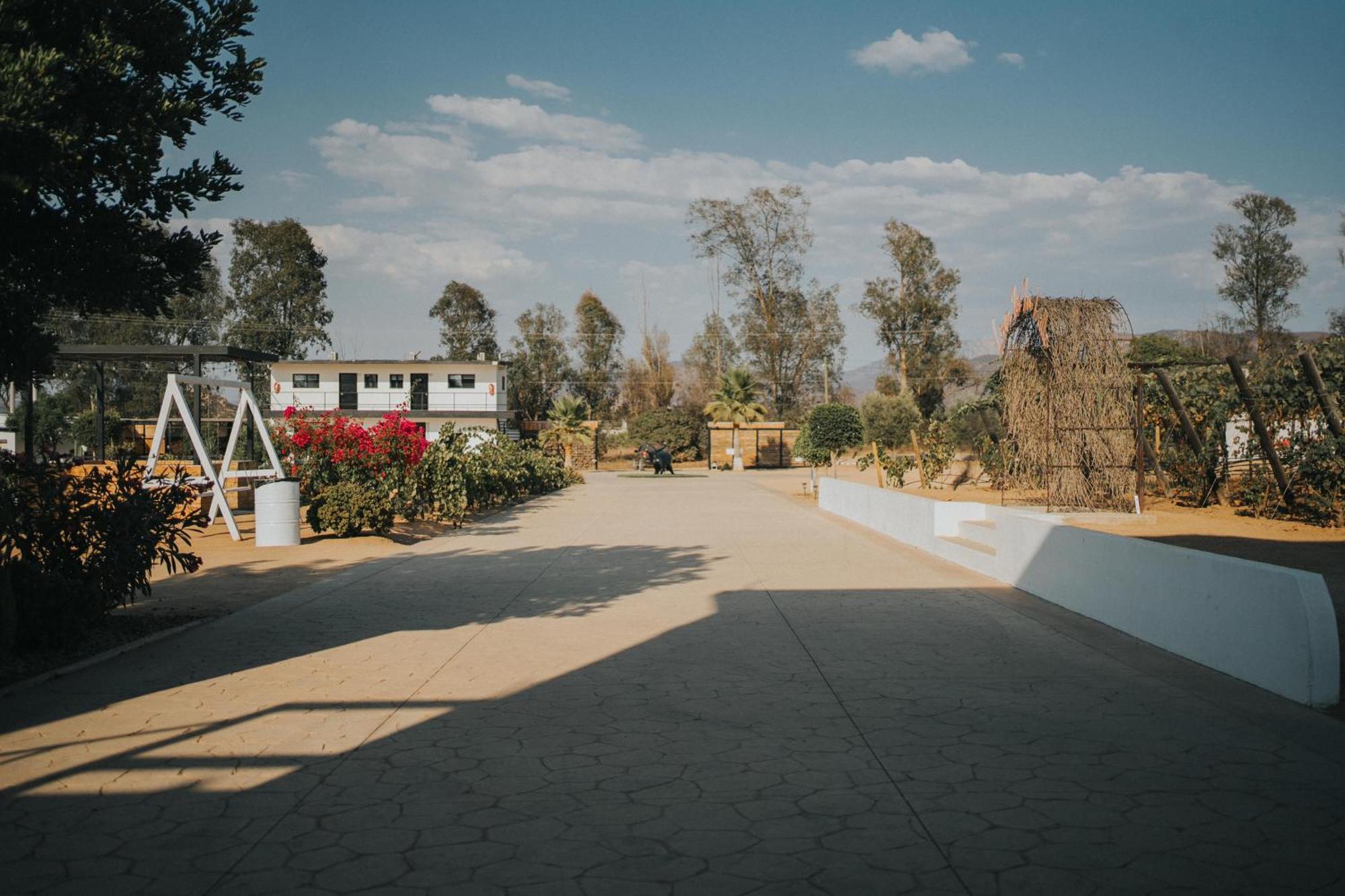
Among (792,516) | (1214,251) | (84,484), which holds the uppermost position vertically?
(1214,251)

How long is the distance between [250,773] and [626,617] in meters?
4.72

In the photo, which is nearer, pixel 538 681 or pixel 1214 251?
pixel 538 681

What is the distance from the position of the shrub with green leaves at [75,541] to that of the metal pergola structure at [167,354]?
396 inches

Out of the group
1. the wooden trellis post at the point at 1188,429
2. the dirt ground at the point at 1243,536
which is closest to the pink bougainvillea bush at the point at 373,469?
the dirt ground at the point at 1243,536

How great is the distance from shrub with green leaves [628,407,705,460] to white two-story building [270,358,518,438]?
26.2ft

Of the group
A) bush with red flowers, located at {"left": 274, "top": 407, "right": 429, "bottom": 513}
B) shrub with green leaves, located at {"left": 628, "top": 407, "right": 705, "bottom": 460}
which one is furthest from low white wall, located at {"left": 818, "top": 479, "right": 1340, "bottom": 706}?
shrub with green leaves, located at {"left": 628, "top": 407, "right": 705, "bottom": 460}

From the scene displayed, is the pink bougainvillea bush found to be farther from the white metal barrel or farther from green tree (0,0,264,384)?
green tree (0,0,264,384)

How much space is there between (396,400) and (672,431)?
16.5 meters

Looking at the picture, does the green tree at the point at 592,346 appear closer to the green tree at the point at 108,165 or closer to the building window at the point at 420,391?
the building window at the point at 420,391

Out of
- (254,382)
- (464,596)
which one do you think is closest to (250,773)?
(464,596)

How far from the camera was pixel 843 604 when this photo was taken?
9.72 m

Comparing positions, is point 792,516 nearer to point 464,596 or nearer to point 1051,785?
point 464,596

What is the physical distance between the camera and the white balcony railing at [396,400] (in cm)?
5875

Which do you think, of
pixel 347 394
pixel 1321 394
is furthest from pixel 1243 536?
pixel 347 394
